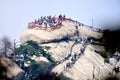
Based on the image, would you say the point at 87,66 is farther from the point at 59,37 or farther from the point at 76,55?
the point at 59,37

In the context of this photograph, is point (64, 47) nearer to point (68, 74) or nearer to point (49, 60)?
point (49, 60)

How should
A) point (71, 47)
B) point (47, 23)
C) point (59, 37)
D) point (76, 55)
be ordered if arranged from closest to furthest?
point (47, 23) < point (76, 55) < point (71, 47) < point (59, 37)

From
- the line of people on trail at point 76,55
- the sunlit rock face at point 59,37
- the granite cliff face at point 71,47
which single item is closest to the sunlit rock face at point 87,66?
the granite cliff face at point 71,47

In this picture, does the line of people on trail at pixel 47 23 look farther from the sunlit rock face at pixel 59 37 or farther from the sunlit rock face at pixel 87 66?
the sunlit rock face at pixel 87 66

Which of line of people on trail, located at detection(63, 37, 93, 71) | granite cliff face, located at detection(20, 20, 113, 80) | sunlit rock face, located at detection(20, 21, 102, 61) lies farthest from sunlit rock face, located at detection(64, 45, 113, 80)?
Answer: sunlit rock face, located at detection(20, 21, 102, 61)

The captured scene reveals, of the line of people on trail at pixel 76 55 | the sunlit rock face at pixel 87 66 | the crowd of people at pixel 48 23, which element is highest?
the crowd of people at pixel 48 23

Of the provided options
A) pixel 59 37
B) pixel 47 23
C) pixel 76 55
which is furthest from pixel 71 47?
pixel 47 23
